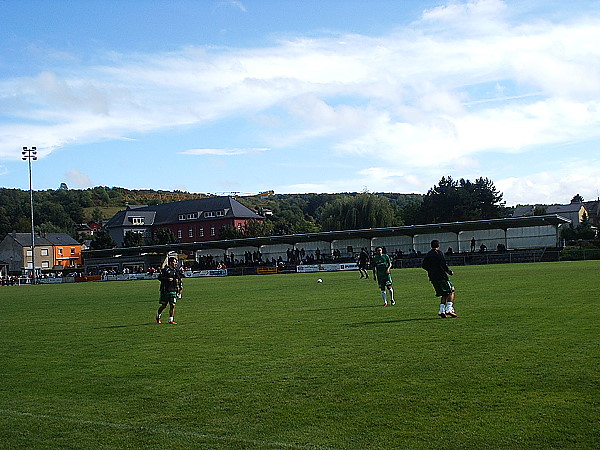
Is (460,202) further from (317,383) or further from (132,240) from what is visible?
(317,383)

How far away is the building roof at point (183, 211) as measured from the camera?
132m

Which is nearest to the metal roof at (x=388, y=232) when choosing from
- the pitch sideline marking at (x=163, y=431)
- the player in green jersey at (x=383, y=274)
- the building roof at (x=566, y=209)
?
the player in green jersey at (x=383, y=274)

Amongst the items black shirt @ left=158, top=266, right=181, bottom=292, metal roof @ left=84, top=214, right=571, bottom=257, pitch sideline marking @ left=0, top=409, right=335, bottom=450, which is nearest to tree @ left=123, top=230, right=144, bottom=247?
metal roof @ left=84, top=214, right=571, bottom=257

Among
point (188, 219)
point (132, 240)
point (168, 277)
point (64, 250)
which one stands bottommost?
point (168, 277)

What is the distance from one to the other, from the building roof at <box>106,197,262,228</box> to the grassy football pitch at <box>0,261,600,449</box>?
114 m

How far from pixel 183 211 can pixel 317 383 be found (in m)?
133

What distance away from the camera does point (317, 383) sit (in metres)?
9.77

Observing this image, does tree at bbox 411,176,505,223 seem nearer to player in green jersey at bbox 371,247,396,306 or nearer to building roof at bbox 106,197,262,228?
building roof at bbox 106,197,262,228

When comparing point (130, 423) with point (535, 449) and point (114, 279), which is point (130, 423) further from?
point (114, 279)

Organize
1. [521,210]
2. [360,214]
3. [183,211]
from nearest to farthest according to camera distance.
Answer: [360,214]
[183,211]
[521,210]

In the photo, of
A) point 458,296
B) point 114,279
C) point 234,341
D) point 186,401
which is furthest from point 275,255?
→ point 186,401

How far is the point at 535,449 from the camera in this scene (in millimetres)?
6551

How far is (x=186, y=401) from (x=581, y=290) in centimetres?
1797

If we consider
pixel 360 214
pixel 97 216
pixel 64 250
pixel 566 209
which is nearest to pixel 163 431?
pixel 360 214
